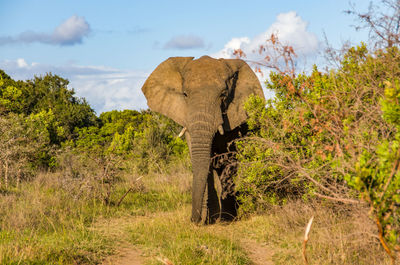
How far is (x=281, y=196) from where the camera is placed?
27.5ft

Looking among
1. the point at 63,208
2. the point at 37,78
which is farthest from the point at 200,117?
the point at 37,78

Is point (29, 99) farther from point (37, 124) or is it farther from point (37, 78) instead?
point (37, 124)

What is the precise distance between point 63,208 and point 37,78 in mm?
16952

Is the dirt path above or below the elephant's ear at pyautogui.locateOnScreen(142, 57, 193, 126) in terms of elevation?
below

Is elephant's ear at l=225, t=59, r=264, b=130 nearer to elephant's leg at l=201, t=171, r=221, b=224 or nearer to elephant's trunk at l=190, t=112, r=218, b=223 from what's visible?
elephant's trunk at l=190, t=112, r=218, b=223

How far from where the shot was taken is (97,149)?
55.7 feet

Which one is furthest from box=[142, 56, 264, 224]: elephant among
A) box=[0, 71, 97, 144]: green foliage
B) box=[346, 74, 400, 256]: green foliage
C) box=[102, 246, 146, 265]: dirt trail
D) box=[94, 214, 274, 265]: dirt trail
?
box=[0, 71, 97, 144]: green foliage

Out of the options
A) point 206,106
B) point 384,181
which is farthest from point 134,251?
point 384,181

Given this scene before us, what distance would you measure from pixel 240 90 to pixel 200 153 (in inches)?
74.3

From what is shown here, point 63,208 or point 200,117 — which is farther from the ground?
point 200,117

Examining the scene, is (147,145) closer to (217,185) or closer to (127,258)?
(217,185)

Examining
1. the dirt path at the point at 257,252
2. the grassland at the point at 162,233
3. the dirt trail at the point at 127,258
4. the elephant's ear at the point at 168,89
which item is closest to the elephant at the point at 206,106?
the elephant's ear at the point at 168,89

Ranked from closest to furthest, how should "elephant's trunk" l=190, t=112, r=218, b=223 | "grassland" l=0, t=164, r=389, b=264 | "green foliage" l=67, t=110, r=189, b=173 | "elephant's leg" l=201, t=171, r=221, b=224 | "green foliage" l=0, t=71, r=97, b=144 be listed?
"grassland" l=0, t=164, r=389, b=264, "elephant's trunk" l=190, t=112, r=218, b=223, "elephant's leg" l=201, t=171, r=221, b=224, "green foliage" l=67, t=110, r=189, b=173, "green foliage" l=0, t=71, r=97, b=144

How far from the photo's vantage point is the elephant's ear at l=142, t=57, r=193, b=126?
8.79 metres
